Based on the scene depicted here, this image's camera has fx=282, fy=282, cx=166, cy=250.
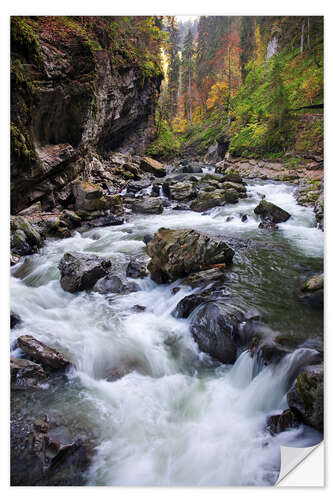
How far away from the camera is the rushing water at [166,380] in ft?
6.60

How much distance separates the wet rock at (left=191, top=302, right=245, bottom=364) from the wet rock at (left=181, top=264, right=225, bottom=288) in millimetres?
703

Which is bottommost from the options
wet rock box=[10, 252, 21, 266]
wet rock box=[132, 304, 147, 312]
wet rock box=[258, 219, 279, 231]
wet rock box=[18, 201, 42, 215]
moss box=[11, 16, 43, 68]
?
wet rock box=[132, 304, 147, 312]

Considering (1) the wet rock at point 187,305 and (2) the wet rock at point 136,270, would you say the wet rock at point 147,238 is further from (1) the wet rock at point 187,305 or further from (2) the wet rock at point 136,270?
(1) the wet rock at point 187,305

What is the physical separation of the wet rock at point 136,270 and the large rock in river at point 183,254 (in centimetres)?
17

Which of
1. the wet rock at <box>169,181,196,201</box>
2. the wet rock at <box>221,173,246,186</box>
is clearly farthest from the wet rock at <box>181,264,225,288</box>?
the wet rock at <box>221,173,246,186</box>

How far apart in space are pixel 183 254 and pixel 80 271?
1.68m

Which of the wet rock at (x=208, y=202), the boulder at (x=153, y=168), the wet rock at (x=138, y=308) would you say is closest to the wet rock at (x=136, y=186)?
the boulder at (x=153, y=168)

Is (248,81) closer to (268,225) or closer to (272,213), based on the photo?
(272,213)

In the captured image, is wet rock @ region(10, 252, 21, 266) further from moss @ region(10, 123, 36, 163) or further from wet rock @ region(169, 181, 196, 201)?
wet rock @ region(169, 181, 196, 201)

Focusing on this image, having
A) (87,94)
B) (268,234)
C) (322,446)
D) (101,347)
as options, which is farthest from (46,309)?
(87,94)

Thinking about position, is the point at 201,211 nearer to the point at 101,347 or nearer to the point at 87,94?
the point at 87,94

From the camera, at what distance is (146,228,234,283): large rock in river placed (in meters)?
4.41

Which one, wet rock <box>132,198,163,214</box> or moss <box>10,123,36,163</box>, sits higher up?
moss <box>10,123,36,163</box>

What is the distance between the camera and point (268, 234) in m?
6.33
